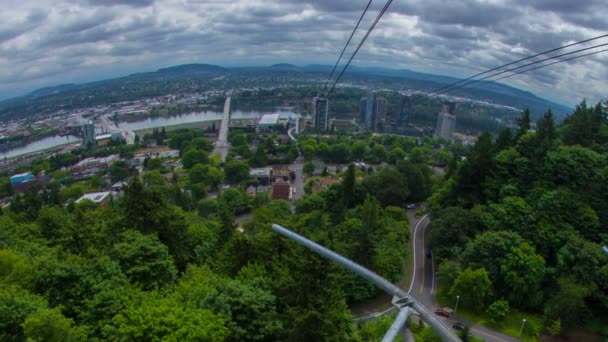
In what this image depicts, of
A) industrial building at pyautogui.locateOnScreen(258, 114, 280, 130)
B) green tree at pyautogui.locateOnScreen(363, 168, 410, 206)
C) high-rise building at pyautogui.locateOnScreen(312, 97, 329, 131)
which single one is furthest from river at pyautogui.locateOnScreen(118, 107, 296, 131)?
green tree at pyautogui.locateOnScreen(363, 168, 410, 206)

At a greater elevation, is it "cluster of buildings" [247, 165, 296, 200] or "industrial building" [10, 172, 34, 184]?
"cluster of buildings" [247, 165, 296, 200]

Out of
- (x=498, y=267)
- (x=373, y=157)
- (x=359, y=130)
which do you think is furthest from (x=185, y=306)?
(x=359, y=130)

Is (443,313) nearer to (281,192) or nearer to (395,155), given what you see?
(281,192)

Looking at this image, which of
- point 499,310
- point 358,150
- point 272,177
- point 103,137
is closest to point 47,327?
point 499,310

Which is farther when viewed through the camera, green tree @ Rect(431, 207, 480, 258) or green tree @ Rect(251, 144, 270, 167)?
green tree @ Rect(251, 144, 270, 167)

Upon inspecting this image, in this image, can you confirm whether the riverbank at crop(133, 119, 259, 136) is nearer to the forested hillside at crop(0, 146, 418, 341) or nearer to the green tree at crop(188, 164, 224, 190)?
the green tree at crop(188, 164, 224, 190)

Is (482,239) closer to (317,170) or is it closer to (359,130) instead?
(317,170)
